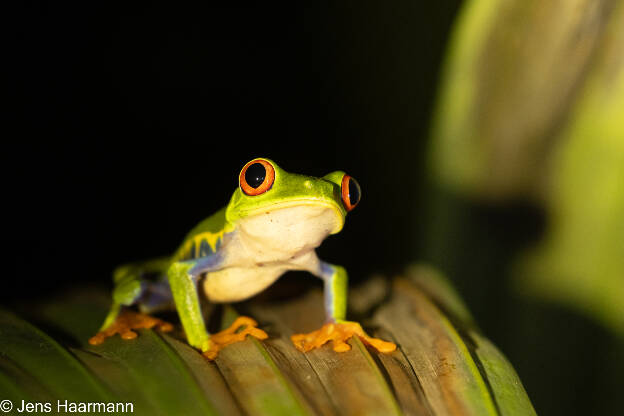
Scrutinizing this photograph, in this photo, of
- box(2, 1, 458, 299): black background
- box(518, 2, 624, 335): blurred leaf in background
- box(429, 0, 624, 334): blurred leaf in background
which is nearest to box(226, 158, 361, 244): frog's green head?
box(429, 0, 624, 334): blurred leaf in background

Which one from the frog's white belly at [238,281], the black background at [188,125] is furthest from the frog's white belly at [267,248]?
the black background at [188,125]

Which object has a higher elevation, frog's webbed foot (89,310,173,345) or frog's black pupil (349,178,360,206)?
frog's black pupil (349,178,360,206)

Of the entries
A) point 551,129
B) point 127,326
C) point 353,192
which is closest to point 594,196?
point 551,129

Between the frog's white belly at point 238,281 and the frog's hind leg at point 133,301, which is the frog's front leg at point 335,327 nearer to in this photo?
A: the frog's white belly at point 238,281

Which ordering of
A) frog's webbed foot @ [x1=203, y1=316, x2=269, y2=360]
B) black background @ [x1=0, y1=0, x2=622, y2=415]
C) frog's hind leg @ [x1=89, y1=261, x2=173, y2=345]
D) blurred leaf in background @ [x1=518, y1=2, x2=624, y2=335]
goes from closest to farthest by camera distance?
frog's webbed foot @ [x1=203, y1=316, x2=269, y2=360], frog's hind leg @ [x1=89, y1=261, x2=173, y2=345], blurred leaf in background @ [x1=518, y1=2, x2=624, y2=335], black background @ [x1=0, y1=0, x2=622, y2=415]

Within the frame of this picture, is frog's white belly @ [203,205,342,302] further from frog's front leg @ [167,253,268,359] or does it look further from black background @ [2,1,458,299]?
→ black background @ [2,1,458,299]

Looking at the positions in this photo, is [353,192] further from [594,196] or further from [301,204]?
[594,196]

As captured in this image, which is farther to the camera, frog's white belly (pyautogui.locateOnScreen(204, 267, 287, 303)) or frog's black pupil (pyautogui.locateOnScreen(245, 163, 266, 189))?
frog's white belly (pyautogui.locateOnScreen(204, 267, 287, 303))
